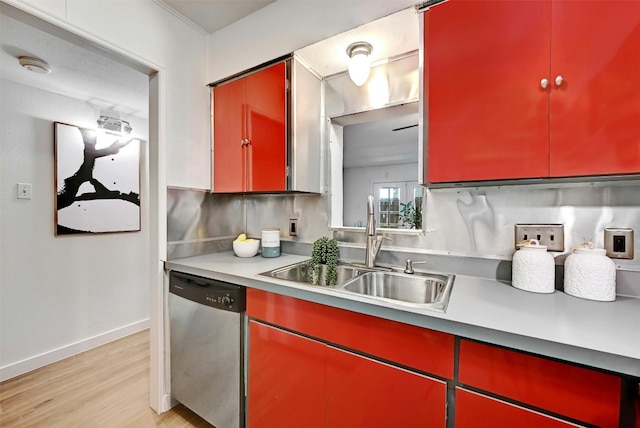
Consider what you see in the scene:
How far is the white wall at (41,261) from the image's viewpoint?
188 centimetres

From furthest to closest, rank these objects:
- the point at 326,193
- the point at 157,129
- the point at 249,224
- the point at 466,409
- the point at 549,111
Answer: the point at 249,224 < the point at 326,193 < the point at 157,129 < the point at 549,111 < the point at 466,409

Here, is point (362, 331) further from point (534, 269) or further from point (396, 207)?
point (396, 207)

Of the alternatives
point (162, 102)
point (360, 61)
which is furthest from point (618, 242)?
point (162, 102)

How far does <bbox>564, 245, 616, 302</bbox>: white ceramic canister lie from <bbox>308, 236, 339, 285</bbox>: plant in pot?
1004mm

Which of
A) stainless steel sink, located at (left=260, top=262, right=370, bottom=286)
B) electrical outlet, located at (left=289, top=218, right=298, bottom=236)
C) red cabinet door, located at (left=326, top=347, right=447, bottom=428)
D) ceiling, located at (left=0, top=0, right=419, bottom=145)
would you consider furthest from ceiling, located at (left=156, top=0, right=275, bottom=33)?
red cabinet door, located at (left=326, top=347, right=447, bottom=428)

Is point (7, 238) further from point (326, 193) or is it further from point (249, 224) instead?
point (326, 193)

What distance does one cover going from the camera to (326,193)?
173 centimetres

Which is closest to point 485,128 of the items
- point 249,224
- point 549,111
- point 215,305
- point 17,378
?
point 549,111

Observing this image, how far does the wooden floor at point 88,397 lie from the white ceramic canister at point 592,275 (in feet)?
6.53

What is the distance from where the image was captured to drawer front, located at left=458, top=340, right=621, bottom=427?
60 cm

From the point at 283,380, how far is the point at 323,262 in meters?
0.61

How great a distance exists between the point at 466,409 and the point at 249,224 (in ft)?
5.75

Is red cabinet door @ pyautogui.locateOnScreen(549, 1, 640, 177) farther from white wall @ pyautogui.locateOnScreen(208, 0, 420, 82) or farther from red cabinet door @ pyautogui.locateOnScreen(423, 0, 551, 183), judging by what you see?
white wall @ pyautogui.locateOnScreen(208, 0, 420, 82)

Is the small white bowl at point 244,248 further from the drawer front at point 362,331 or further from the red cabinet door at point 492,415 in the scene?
the red cabinet door at point 492,415
